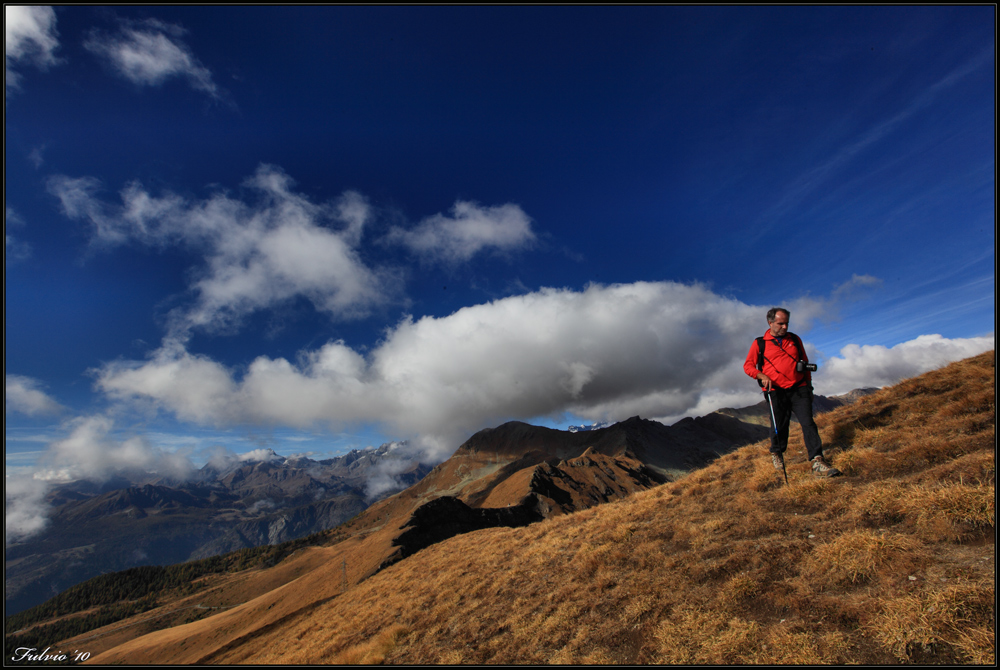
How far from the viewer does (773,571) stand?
18.3ft

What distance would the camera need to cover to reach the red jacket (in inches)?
334

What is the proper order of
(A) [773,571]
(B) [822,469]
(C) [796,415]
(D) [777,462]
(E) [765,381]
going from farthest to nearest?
(D) [777,462], (E) [765,381], (C) [796,415], (B) [822,469], (A) [773,571]

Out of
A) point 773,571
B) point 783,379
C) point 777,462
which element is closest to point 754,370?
point 783,379

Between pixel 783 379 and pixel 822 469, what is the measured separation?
1.98 m

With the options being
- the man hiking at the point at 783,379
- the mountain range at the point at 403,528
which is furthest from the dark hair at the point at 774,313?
the mountain range at the point at 403,528

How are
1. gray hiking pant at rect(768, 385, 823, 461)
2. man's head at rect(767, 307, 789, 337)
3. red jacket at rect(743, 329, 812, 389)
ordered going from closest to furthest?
gray hiking pant at rect(768, 385, 823, 461) → red jacket at rect(743, 329, 812, 389) → man's head at rect(767, 307, 789, 337)

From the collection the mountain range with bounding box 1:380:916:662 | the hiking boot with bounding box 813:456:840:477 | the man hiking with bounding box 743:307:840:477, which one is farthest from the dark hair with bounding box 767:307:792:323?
the mountain range with bounding box 1:380:916:662

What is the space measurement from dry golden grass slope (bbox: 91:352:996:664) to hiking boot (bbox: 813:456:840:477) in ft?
0.69

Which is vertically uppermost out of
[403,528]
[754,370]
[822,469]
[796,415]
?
[754,370]

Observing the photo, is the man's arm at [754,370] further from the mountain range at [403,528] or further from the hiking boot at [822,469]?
the mountain range at [403,528]

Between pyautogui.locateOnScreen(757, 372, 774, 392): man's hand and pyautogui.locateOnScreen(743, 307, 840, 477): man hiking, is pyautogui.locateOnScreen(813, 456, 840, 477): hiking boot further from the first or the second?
pyautogui.locateOnScreen(757, 372, 774, 392): man's hand

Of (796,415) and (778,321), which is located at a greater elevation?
→ (778,321)

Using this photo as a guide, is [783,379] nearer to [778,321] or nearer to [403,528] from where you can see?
[778,321]

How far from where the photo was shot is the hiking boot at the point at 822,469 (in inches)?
298
